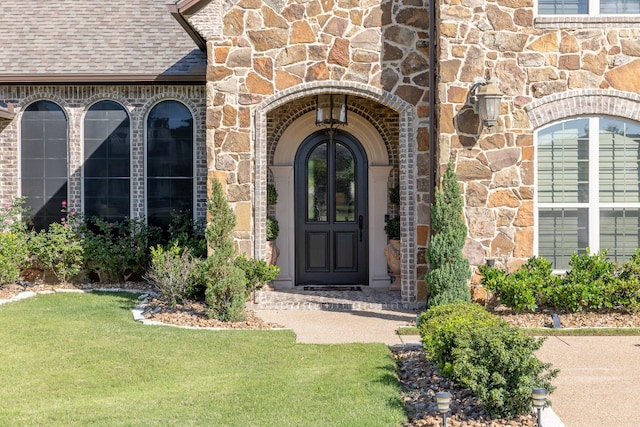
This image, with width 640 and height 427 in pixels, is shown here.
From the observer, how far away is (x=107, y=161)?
13.4 m

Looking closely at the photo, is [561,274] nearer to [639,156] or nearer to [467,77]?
[639,156]

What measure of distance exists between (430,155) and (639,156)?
287 cm

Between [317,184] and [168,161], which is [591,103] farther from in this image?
[168,161]

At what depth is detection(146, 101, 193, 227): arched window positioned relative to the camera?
43.6 ft

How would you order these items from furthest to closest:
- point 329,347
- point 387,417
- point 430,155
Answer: point 430,155, point 329,347, point 387,417

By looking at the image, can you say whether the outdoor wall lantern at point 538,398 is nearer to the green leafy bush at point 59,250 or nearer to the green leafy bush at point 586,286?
the green leafy bush at point 586,286

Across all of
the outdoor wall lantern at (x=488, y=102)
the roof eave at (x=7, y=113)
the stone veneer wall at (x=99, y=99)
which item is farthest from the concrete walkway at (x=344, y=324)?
the roof eave at (x=7, y=113)

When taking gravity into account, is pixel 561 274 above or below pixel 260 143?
below

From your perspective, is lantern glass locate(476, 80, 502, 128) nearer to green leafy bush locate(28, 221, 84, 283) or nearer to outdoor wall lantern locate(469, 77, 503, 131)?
outdoor wall lantern locate(469, 77, 503, 131)

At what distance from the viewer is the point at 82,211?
13273 millimetres

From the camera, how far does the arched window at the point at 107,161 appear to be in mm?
13312

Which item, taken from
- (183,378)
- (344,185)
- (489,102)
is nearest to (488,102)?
(489,102)

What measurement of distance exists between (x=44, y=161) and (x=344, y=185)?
565 centimetres

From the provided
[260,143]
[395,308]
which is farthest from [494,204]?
[260,143]
